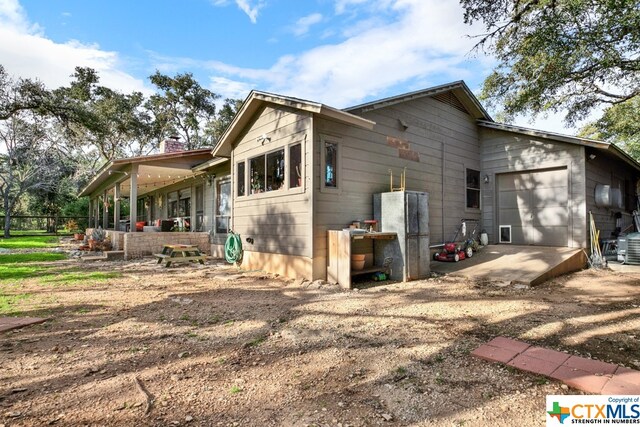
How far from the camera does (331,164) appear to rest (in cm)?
685

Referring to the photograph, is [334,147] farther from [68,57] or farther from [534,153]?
[68,57]

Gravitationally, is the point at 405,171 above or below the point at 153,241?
above

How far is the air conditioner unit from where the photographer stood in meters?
7.60

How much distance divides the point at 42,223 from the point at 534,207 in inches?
1501

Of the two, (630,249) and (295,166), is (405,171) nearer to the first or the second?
(295,166)

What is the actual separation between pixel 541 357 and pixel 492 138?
8.82 m

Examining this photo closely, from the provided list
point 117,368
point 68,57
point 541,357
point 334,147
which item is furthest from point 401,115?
point 68,57

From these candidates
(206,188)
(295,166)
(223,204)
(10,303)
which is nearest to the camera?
(10,303)

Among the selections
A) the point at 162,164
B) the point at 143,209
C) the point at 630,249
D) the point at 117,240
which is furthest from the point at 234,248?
the point at 143,209

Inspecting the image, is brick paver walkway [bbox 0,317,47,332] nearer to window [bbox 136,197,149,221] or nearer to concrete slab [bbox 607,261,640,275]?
concrete slab [bbox 607,261,640,275]

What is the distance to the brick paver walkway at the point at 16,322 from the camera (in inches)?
146

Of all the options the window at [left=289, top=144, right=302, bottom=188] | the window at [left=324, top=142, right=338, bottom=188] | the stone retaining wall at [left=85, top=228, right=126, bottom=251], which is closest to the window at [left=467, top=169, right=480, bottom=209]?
the window at [left=324, top=142, right=338, bottom=188]

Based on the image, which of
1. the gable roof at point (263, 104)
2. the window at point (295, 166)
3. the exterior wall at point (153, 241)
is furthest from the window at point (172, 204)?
the window at point (295, 166)

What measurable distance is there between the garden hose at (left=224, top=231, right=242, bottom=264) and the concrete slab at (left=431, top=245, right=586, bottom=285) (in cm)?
484
